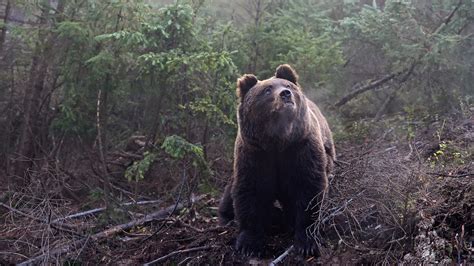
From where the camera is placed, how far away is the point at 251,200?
21.3 ft

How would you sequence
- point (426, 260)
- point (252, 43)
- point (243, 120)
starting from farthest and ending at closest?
point (252, 43) → point (243, 120) → point (426, 260)

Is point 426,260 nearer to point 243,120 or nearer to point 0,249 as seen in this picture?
point 243,120

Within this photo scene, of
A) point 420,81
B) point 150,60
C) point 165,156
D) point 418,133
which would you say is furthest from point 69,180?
point 420,81

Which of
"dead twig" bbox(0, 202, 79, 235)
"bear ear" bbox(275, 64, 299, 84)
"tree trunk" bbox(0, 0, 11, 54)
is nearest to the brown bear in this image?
"bear ear" bbox(275, 64, 299, 84)

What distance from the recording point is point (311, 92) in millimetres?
11648

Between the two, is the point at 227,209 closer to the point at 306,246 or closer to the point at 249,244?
the point at 249,244

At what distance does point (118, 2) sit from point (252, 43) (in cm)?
270

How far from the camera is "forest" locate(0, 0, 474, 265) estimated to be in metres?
7.00

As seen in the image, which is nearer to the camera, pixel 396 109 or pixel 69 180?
pixel 69 180

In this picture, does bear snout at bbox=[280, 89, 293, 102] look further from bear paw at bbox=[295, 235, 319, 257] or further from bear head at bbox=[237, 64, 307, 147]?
bear paw at bbox=[295, 235, 319, 257]

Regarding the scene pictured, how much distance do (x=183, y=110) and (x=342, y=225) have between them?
4.36 metres

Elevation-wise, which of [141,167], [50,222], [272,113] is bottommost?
[141,167]

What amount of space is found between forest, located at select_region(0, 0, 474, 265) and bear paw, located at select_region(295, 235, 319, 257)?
64 millimetres

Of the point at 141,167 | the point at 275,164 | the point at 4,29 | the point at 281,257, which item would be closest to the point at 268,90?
the point at 275,164
